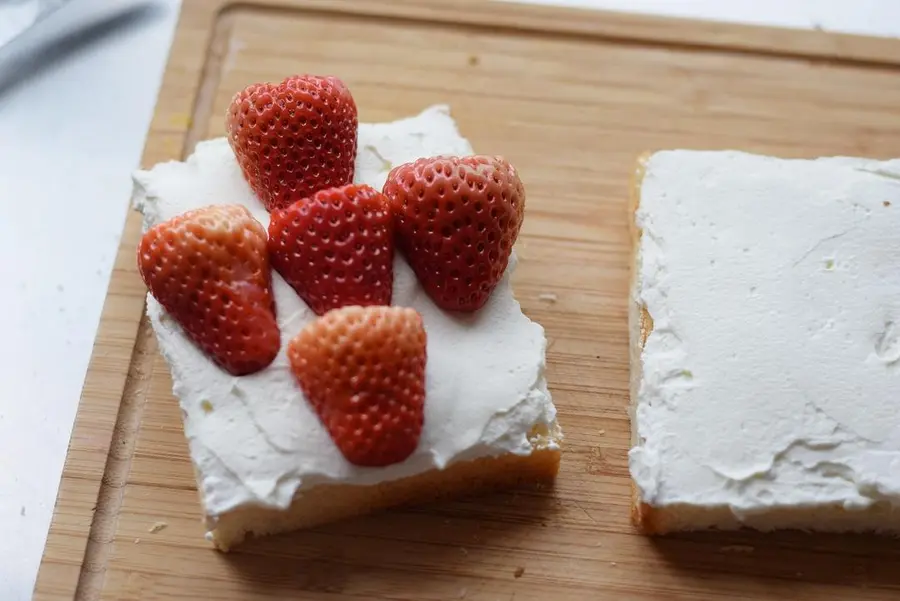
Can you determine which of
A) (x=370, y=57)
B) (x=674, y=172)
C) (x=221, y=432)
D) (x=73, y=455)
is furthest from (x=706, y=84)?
(x=73, y=455)

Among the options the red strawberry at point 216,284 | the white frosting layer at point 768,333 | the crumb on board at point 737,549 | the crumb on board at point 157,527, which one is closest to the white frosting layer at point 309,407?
the red strawberry at point 216,284

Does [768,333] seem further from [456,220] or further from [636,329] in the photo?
[456,220]

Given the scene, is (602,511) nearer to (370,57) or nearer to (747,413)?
(747,413)

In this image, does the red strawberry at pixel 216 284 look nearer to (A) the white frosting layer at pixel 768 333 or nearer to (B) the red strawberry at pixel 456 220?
(B) the red strawberry at pixel 456 220

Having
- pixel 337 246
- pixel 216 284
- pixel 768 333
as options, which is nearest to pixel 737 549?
pixel 768 333

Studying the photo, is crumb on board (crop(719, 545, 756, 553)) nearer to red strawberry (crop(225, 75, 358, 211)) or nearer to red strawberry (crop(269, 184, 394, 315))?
red strawberry (crop(269, 184, 394, 315))

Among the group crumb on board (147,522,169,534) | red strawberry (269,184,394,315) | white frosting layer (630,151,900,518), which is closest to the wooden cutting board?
crumb on board (147,522,169,534)
